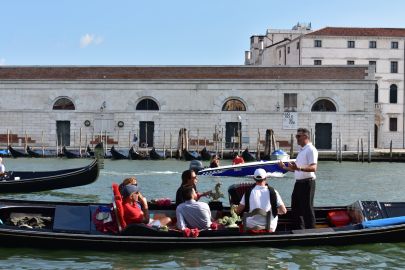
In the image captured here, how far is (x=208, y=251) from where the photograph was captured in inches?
A: 341

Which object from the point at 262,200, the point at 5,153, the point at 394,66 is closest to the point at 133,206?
the point at 262,200

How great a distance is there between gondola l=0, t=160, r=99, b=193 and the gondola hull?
23.1ft

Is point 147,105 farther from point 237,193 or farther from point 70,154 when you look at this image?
point 237,193

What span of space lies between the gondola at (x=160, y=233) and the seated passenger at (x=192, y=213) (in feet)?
0.42

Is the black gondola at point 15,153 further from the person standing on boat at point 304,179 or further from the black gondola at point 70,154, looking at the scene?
the person standing on boat at point 304,179

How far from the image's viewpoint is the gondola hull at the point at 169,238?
8.55 meters

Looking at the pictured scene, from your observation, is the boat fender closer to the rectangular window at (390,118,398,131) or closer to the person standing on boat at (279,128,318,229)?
the person standing on boat at (279,128,318,229)

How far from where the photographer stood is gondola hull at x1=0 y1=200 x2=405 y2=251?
28.0 feet

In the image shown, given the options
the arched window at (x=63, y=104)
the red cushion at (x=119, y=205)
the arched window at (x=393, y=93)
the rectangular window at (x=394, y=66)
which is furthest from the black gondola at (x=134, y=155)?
the red cushion at (x=119, y=205)

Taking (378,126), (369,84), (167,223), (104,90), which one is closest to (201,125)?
(104,90)

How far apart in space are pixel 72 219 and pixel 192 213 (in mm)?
1590

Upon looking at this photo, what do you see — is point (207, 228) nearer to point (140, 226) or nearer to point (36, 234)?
point (140, 226)

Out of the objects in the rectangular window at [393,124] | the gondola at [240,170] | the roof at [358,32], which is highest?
the roof at [358,32]

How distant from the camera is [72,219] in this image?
9117mm
